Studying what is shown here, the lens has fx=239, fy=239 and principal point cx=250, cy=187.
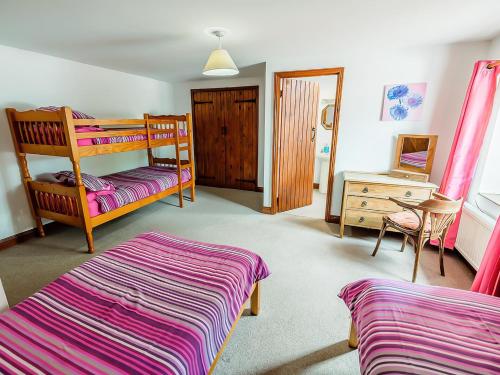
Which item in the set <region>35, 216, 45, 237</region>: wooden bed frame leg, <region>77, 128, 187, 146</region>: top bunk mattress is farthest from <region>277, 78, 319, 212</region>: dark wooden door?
<region>35, 216, 45, 237</region>: wooden bed frame leg

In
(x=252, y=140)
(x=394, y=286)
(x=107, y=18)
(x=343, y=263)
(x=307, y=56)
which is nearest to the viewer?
(x=394, y=286)

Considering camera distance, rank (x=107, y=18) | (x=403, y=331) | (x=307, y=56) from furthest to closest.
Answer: (x=307, y=56) → (x=107, y=18) → (x=403, y=331)

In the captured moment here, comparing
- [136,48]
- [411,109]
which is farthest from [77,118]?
[411,109]

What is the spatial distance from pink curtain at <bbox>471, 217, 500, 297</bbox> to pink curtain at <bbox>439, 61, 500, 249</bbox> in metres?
0.95

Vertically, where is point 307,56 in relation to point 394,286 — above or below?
above

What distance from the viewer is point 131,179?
3.43 metres

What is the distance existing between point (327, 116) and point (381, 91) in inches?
69.0

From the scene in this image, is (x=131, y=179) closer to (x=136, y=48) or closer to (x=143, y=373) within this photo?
(x=136, y=48)

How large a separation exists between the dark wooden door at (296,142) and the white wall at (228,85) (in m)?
0.85

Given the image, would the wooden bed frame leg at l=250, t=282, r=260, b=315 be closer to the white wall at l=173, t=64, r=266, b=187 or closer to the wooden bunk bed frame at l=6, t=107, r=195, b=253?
the wooden bunk bed frame at l=6, t=107, r=195, b=253

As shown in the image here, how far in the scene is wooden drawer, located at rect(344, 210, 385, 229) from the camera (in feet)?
8.84

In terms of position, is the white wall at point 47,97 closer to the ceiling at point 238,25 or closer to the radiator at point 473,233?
the ceiling at point 238,25

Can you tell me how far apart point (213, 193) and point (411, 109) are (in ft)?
11.0

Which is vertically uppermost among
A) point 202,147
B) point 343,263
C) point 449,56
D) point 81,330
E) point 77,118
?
point 449,56
